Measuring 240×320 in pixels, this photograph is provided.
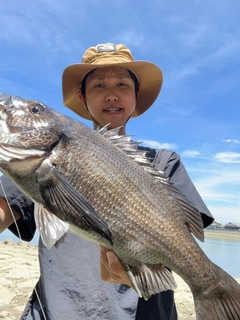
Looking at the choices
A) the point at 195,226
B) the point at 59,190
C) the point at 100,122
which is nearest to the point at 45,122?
the point at 59,190

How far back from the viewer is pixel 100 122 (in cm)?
321

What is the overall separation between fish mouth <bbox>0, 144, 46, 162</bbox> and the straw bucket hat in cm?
139

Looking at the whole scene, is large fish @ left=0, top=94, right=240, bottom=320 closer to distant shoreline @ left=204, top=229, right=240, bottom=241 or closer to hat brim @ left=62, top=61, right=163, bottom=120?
hat brim @ left=62, top=61, right=163, bottom=120

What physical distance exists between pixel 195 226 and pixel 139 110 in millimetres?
2171

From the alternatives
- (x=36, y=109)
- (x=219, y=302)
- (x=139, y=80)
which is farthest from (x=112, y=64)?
(x=219, y=302)

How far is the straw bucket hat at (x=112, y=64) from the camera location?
3205 millimetres

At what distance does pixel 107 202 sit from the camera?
6.50 feet

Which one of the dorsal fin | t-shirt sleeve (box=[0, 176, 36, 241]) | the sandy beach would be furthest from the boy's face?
the sandy beach

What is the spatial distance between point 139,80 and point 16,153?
6.85ft

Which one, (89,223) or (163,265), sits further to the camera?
(163,265)

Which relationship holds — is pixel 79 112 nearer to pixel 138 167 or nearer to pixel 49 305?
pixel 138 167

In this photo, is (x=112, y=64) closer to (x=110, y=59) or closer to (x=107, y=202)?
(x=110, y=59)

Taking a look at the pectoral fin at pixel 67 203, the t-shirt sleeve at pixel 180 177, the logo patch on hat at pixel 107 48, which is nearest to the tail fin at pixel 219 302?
the t-shirt sleeve at pixel 180 177

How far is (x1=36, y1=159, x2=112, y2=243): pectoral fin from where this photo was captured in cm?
186
